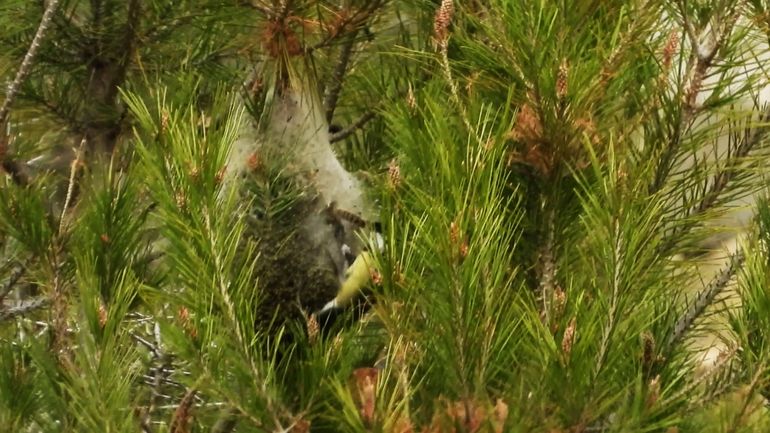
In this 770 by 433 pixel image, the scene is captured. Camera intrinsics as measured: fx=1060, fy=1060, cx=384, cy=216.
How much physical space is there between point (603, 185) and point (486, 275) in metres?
0.15

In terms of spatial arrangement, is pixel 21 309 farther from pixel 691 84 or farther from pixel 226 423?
pixel 691 84

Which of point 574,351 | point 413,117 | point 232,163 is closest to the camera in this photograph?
point 574,351

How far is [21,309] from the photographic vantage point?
5.85 feet

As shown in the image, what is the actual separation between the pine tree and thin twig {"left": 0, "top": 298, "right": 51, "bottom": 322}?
0.97 feet

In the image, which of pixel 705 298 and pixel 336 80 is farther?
pixel 336 80

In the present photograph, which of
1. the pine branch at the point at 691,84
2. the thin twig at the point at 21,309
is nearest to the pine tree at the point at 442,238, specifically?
the pine branch at the point at 691,84

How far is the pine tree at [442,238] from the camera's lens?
1.01 metres

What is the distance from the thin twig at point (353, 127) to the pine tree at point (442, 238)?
0.05 metres

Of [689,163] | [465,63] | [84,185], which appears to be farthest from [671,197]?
[84,185]

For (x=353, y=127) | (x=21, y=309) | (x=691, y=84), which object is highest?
(x=691, y=84)

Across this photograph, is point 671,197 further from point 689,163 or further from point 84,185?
point 84,185

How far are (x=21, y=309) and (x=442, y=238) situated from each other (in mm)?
1046

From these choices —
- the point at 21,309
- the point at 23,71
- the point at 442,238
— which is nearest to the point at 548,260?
the point at 442,238

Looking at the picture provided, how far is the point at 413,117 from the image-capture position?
1.14m
